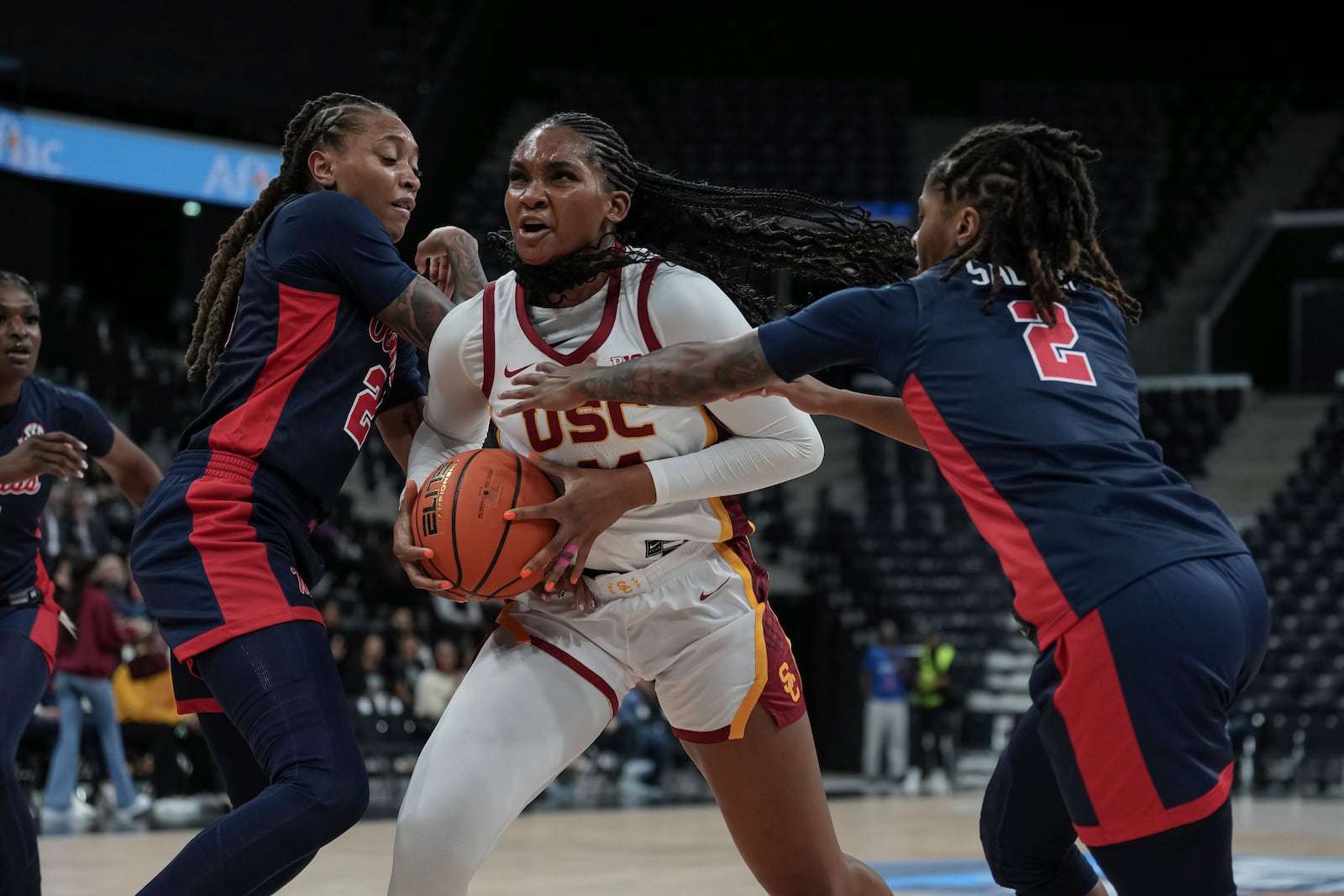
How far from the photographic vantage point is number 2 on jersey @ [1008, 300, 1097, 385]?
2732 mm

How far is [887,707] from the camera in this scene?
14.6 meters

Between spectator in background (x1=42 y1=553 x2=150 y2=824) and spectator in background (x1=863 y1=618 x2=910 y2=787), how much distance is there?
22.9ft

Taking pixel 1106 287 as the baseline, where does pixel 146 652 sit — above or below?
below

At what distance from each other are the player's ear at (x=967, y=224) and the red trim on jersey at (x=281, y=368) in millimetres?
1364

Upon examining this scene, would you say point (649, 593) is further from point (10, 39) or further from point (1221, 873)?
point (10, 39)

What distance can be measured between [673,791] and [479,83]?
10.8m

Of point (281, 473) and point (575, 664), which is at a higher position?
point (281, 473)

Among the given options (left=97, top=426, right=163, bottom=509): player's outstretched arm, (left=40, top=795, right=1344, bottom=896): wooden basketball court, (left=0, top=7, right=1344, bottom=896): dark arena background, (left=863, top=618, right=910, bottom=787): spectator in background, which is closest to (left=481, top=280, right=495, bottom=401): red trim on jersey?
(left=97, top=426, right=163, bottom=509): player's outstretched arm

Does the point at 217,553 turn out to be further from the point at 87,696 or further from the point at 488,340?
the point at 87,696

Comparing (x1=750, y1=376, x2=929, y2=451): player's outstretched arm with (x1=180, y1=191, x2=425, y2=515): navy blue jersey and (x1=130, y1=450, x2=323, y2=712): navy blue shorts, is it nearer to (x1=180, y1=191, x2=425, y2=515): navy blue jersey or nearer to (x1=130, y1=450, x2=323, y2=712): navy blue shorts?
(x1=180, y1=191, x2=425, y2=515): navy blue jersey

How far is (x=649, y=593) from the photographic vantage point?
3.40 m

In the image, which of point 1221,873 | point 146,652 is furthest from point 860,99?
point 1221,873

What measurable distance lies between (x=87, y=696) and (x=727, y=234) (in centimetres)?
722

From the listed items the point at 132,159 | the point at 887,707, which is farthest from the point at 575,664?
the point at 132,159
